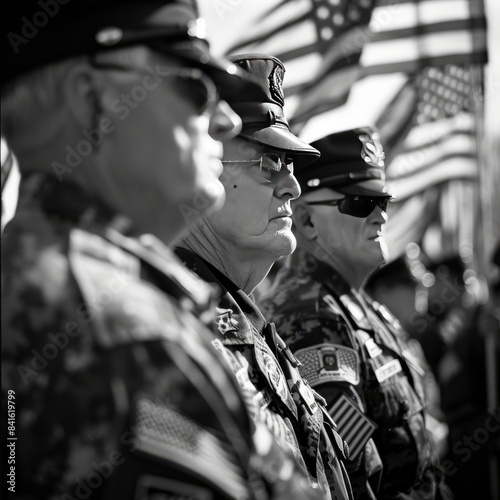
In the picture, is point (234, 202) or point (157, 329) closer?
point (157, 329)

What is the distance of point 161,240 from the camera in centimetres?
178

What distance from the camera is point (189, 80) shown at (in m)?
1.74

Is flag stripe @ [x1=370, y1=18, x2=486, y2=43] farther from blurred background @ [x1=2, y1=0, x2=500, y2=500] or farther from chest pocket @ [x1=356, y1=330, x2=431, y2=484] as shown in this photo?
chest pocket @ [x1=356, y1=330, x2=431, y2=484]

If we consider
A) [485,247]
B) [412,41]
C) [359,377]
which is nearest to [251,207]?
[359,377]

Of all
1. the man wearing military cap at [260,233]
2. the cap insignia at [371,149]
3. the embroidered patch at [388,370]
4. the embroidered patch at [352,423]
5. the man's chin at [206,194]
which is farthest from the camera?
the cap insignia at [371,149]

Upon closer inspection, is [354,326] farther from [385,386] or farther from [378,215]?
[378,215]

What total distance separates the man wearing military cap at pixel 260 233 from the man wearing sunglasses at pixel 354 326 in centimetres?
75

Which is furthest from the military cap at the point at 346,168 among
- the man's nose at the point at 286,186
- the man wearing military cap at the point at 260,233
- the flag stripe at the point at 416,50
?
the flag stripe at the point at 416,50

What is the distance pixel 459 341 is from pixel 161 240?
27.1 ft

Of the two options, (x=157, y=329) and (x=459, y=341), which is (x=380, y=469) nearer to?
(x=157, y=329)

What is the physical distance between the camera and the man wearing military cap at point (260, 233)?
309 cm

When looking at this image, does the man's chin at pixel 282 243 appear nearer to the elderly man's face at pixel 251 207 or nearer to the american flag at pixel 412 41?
the elderly man's face at pixel 251 207

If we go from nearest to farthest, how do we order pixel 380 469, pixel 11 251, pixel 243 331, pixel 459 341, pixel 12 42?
pixel 11 251 → pixel 12 42 → pixel 243 331 → pixel 380 469 → pixel 459 341

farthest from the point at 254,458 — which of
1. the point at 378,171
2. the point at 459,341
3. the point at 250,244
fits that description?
the point at 459,341
